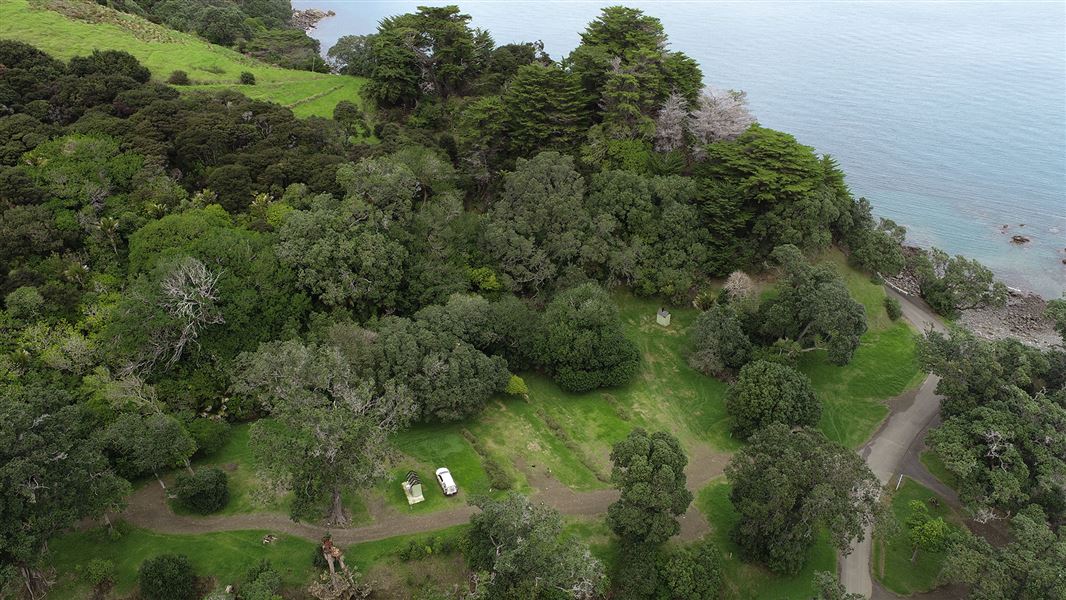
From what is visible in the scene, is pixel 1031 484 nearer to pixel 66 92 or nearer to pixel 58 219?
pixel 58 219

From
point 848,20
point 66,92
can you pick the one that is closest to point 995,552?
point 66,92

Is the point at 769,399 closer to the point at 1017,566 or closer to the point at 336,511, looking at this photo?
the point at 1017,566

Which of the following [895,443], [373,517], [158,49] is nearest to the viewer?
[373,517]

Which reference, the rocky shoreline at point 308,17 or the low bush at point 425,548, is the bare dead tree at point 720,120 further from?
the rocky shoreline at point 308,17

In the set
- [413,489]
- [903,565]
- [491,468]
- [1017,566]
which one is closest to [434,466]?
[413,489]

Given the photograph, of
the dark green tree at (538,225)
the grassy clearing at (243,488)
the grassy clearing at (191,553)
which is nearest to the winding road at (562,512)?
the grassy clearing at (243,488)

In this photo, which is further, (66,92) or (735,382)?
(66,92)
